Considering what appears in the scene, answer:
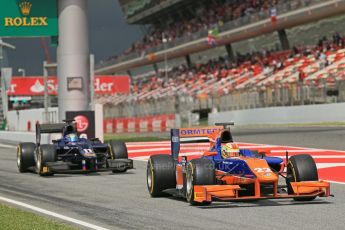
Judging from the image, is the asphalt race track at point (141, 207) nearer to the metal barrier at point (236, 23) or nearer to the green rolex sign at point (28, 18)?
the green rolex sign at point (28, 18)

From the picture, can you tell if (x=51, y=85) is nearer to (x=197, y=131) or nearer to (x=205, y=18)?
(x=205, y=18)

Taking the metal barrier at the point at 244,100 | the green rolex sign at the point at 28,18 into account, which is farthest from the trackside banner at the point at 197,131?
the metal barrier at the point at 244,100

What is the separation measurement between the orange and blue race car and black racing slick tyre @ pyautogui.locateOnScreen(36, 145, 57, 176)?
4151 millimetres

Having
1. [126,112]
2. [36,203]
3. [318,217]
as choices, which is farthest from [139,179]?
[126,112]

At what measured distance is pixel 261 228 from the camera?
7453mm

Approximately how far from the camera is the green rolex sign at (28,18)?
26.0 metres

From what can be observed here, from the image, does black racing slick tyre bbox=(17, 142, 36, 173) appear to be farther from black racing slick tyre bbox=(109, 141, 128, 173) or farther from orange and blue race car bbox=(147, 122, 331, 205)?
orange and blue race car bbox=(147, 122, 331, 205)

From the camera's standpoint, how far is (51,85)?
55.8m

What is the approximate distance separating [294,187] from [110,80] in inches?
1858

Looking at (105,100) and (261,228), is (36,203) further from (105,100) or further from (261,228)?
(105,100)

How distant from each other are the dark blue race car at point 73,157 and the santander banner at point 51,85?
39.3 m

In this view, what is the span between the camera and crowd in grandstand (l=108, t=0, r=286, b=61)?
53.7 meters

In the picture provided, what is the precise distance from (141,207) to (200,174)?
775mm

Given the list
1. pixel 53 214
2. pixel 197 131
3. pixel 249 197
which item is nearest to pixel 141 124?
pixel 197 131
